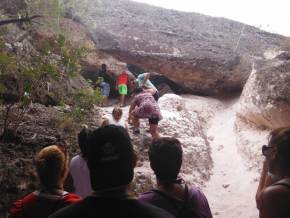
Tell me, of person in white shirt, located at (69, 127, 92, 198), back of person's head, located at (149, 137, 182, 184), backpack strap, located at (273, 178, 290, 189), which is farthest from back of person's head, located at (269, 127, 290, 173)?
person in white shirt, located at (69, 127, 92, 198)

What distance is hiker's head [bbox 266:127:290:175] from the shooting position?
2.62m

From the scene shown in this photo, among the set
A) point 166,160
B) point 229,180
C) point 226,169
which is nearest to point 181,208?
point 166,160

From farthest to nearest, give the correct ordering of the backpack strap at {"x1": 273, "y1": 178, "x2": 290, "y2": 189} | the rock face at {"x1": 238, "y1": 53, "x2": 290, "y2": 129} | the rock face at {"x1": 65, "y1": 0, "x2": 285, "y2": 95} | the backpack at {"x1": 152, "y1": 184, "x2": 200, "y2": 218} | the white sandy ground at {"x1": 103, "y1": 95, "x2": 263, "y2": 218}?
1. the rock face at {"x1": 65, "y1": 0, "x2": 285, "y2": 95}
2. the rock face at {"x1": 238, "y1": 53, "x2": 290, "y2": 129}
3. the white sandy ground at {"x1": 103, "y1": 95, "x2": 263, "y2": 218}
4. the backpack at {"x1": 152, "y1": 184, "x2": 200, "y2": 218}
5. the backpack strap at {"x1": 273, "y1": 178, "x2": 290, "y2": 189}

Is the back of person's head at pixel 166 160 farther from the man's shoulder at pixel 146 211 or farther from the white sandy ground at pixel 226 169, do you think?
the white sandy ground at pixel 226 169

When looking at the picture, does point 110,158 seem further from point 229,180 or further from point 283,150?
point 229,180

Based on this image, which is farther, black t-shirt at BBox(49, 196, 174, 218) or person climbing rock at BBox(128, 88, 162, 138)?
person climbing rock at BBox(128, 88, 162, 138)

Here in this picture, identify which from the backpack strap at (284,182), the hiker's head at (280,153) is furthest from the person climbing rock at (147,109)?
the backpack strap at (284,182)

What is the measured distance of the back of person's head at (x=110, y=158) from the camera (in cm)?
200

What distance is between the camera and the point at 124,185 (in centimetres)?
203

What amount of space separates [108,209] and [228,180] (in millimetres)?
7478

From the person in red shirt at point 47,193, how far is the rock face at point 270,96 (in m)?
6.49

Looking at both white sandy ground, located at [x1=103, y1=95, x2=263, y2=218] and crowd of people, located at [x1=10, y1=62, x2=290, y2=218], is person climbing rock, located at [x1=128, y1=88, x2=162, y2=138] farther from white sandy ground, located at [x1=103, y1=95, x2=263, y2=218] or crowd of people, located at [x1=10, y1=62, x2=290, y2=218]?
crowd of people, located at [x1=10, y1=62, x2=290, y2=218]

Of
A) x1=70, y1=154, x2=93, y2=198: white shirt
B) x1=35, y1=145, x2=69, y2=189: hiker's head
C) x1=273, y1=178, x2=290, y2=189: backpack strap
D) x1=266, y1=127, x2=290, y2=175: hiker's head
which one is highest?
x1=266, y1=127, x2=290, y2=175: hiker's head

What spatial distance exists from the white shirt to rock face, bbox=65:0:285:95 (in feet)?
31.9
